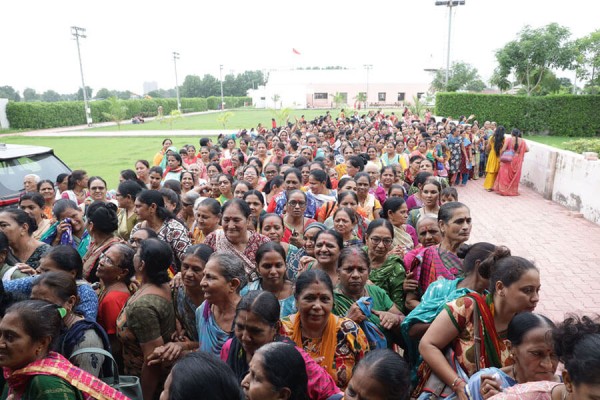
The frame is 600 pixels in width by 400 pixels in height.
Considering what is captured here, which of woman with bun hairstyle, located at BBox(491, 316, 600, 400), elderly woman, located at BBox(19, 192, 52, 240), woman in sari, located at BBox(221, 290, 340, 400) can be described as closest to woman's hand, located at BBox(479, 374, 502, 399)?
woman with bun hairstyle, located at BBox(491, 316, 600, 400)

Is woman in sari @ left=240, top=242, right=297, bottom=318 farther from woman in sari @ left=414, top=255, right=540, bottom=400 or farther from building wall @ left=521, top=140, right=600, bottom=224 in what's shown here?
building wall @ left=521, top=140, right=600, bottom=224

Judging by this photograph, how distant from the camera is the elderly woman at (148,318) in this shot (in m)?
2.61

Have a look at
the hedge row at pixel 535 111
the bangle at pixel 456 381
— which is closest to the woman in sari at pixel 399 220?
the bangle at pixel 456 381

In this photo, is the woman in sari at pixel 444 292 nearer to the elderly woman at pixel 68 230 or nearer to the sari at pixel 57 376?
the sari at pixel 57 376

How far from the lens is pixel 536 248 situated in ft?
25.8

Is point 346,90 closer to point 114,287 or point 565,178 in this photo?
point 565,178

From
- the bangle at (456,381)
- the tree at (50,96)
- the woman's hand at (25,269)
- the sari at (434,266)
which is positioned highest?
the tree at (50,96)

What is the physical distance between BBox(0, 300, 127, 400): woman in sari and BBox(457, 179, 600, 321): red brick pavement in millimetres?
5048

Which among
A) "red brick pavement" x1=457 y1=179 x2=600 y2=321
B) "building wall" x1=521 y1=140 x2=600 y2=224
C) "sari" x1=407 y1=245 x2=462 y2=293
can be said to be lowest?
"red brick pavement" x1=457 y1=179 x2=600 y2=321

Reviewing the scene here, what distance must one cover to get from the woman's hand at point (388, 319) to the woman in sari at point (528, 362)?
83cm

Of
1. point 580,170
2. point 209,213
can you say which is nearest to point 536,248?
point 580,170

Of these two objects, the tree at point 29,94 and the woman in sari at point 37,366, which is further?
the tree at point 29,94

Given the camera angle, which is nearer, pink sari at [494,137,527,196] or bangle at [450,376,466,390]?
bangle at [450,376,466,390]

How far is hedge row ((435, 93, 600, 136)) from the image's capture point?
78.3ft
